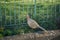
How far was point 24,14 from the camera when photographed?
7.47 meters

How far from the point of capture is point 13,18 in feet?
24.1

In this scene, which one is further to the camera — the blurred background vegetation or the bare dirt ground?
the blurred background vegetation

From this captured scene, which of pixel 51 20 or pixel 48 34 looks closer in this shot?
pixel 48 34

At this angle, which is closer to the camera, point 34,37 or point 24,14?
point 34,37

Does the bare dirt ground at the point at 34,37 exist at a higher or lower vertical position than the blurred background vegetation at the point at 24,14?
lower

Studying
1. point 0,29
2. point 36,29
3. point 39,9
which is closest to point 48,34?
point 36,29

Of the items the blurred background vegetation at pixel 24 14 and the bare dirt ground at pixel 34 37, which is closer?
the bare dirt ground at pixel 34 37

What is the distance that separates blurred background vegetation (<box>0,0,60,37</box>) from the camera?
23.8 feet

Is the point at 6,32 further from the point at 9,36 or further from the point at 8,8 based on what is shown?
the point at 8,8

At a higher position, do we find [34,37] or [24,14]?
[24,14]

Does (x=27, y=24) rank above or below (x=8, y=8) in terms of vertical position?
below

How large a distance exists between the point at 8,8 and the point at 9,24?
51cm

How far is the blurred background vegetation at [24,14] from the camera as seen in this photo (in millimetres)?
7242

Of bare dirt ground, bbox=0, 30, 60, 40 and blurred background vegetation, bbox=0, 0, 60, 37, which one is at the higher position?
blurred background vegetation, bbox=0, 0, 60, 37
